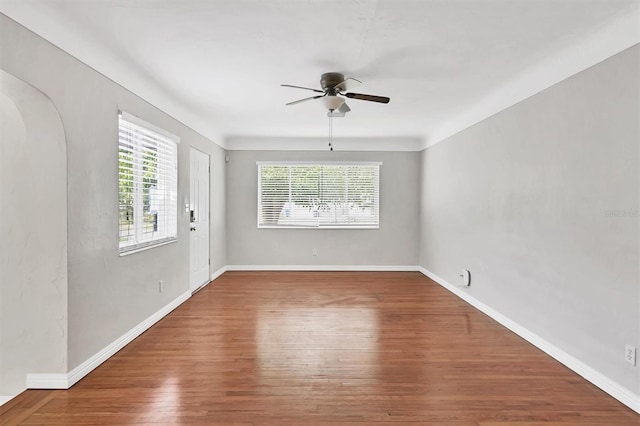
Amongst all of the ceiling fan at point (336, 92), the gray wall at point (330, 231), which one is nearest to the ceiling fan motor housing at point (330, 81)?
the ceiling fan at point (336, 92)

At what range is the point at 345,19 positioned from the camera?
2336mm

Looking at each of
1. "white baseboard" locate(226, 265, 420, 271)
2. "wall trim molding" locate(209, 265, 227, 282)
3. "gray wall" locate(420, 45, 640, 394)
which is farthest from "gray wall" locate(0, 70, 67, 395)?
"white baseboard" locate(226, 265, 420, 271)

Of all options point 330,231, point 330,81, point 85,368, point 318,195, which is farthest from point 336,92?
point 330,231

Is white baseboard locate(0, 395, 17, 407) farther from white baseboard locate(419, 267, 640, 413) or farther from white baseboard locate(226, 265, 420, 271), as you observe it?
white baseboard locate(226, 265, 420, 271)

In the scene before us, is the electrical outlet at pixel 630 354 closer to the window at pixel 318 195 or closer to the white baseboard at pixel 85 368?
the white baseboard at pixel 85 368

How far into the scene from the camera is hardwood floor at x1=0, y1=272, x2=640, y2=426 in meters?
2.15

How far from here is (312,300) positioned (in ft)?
15.3

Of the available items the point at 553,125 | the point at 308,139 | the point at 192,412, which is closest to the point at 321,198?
the point at 308,139

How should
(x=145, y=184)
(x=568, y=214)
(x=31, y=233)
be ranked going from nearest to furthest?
1. (x=31, y=233)
2. (x=568, y=214)
3. (x=145, y=184)

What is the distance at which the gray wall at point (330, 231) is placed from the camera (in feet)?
21.9

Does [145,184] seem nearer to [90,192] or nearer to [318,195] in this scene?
[90,192]

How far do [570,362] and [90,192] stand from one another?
157 inches

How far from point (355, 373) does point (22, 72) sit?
9.77 feet

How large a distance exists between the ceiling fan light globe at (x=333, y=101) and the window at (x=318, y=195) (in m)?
3.21
